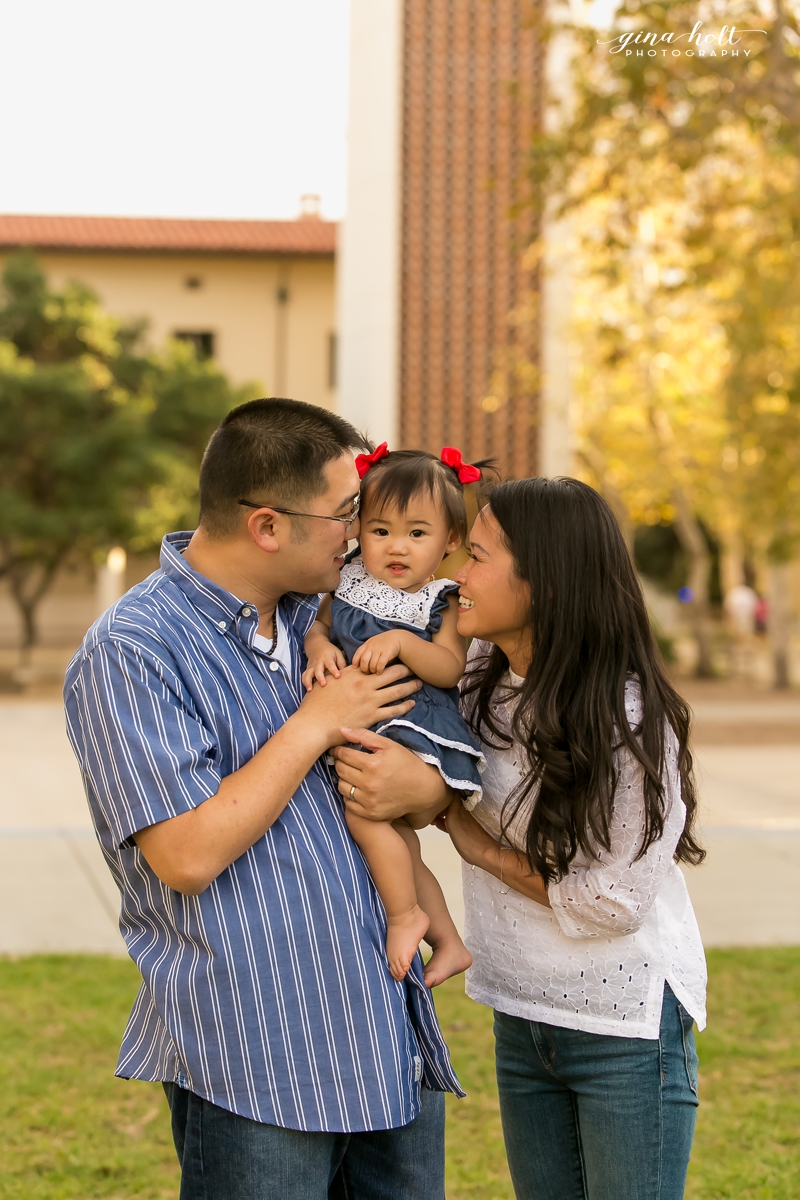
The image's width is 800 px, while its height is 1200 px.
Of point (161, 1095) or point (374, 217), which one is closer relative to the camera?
point (161, 1095)

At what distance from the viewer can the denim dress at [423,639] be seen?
2.22 meters

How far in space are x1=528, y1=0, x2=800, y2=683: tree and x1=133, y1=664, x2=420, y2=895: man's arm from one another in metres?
7.46

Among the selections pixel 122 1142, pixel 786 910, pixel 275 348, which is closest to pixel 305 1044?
pixel 122 1142

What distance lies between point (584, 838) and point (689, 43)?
24.9 feet

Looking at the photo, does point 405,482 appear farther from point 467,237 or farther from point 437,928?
point 467,237

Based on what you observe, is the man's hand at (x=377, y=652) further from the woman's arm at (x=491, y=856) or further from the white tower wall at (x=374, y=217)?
the white tower wall at (x=374, y=217)

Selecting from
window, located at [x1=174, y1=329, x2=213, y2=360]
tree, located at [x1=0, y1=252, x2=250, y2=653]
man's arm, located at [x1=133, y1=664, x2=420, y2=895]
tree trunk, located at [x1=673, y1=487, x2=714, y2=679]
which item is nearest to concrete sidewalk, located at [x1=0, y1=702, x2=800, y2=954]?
man's arm, located at [x1=133, y1=664, x2=420, y2=895]

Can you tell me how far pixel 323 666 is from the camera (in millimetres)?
2213

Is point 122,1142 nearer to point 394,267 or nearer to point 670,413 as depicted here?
point 394,267

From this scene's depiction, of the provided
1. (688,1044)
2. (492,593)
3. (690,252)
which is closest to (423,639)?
(492,593)

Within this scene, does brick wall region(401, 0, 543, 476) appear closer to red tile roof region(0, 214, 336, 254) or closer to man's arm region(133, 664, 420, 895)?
red tile roof region(0, 214, 336, 254)

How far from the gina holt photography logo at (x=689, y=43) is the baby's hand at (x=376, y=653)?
7124 millimetres

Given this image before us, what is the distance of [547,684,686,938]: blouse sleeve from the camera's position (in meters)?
2.10

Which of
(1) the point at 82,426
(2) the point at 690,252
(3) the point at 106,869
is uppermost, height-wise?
(2) the point at 690,252
